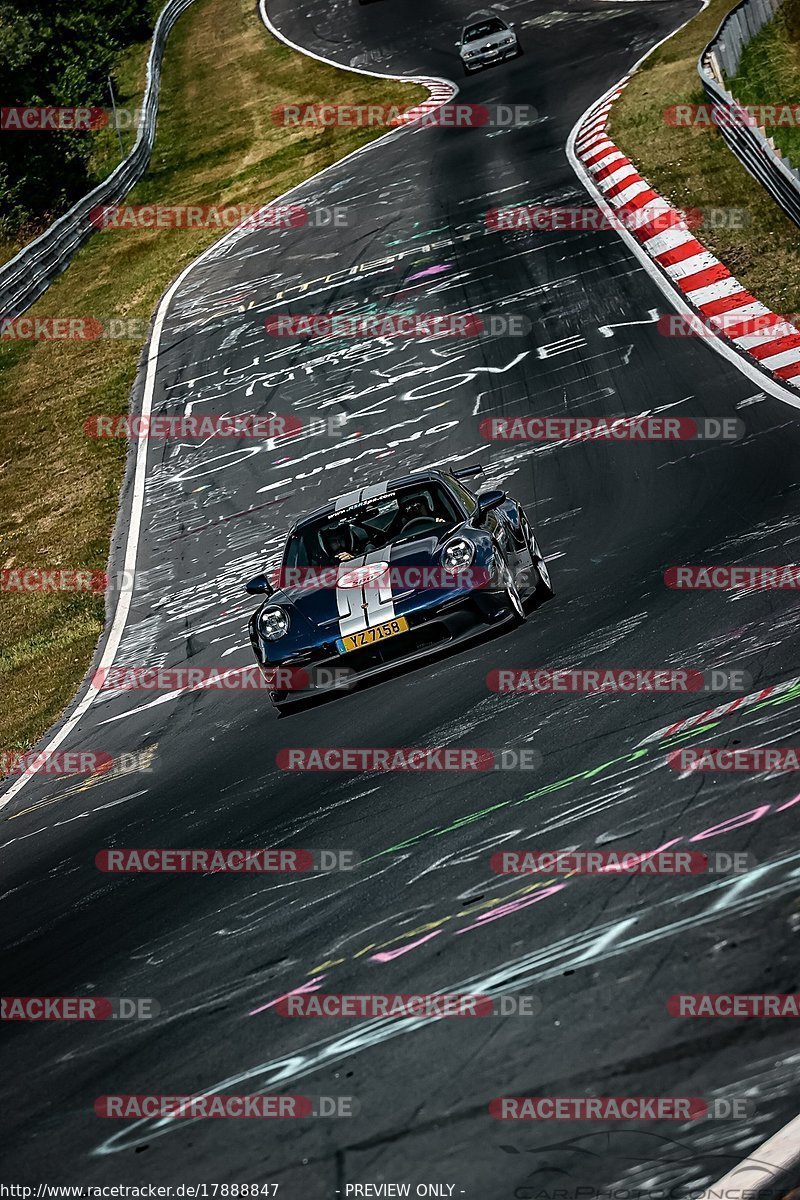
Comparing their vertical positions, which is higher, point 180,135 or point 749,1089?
point 180,135

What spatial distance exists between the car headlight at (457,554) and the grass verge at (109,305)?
4.20 m

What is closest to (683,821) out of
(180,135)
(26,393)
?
(26,393)

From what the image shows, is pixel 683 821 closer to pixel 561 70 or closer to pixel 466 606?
pixel 466 606

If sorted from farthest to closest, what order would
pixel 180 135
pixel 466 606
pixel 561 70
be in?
pixel 180 135, pixel 561 70, pixel 466 606

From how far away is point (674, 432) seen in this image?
1336cm

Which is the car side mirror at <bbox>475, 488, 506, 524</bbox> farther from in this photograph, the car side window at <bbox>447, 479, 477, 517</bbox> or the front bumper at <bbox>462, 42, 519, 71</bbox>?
the front bumper at <bbox>462, 42, 519, 71</bbox>

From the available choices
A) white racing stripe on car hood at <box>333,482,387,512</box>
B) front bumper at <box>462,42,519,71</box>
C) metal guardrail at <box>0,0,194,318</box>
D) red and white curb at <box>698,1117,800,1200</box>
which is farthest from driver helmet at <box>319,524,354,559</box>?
front bumper at <box>462,42,519,71</box>

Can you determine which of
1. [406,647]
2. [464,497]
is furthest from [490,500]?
[406,647]

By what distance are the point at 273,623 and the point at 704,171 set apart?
1408 centimetres

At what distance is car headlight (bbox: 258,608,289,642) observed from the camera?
31.0 feet

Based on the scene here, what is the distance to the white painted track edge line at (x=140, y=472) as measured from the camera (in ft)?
38.3

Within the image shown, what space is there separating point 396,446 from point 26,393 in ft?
31.6

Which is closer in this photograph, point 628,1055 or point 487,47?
point 628,1055

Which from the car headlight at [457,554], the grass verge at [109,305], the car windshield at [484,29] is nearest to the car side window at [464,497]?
the car headlight at [457,554]
